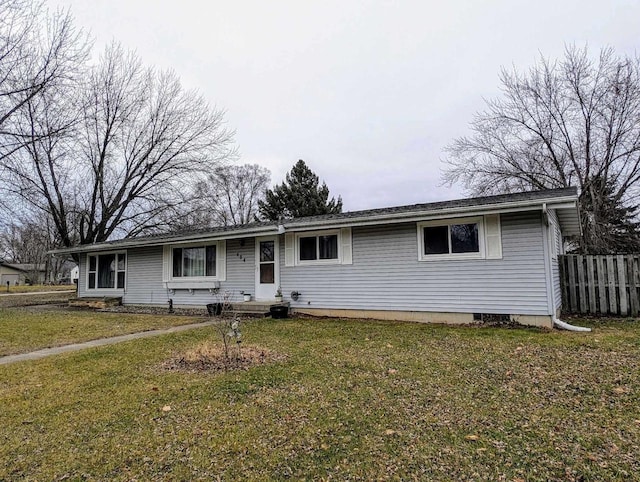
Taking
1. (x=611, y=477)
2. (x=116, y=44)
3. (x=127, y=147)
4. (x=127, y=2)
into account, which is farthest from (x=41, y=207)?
(x=611, y=477)

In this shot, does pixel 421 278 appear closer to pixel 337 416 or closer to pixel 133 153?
pixel 337 416

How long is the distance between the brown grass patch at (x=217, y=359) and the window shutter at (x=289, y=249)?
5.37m

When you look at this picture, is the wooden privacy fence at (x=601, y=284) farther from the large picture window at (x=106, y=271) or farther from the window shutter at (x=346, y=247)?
the large picture window at (x=106, y=271)

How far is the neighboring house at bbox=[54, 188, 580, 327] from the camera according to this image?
834 centimetres

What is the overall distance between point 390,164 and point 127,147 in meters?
15.7

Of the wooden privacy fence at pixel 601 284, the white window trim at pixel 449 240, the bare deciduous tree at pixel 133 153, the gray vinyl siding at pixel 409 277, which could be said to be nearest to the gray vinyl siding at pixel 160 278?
the gray vinyl siding at pixel 409 277

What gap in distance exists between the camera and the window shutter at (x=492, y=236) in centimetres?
862

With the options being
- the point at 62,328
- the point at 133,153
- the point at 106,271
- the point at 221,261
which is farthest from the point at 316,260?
the point at 133,153

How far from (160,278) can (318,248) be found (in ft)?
22.0

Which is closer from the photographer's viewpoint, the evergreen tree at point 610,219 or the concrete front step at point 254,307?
the concrete front step at point 254,307

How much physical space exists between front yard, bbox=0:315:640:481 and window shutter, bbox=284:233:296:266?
5.36 meters

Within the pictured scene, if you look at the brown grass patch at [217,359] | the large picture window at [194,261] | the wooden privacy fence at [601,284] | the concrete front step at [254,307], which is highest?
the large picture window at [194,261]

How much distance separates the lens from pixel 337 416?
11.8 feet

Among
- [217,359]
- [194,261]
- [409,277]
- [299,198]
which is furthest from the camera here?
[299,198]
